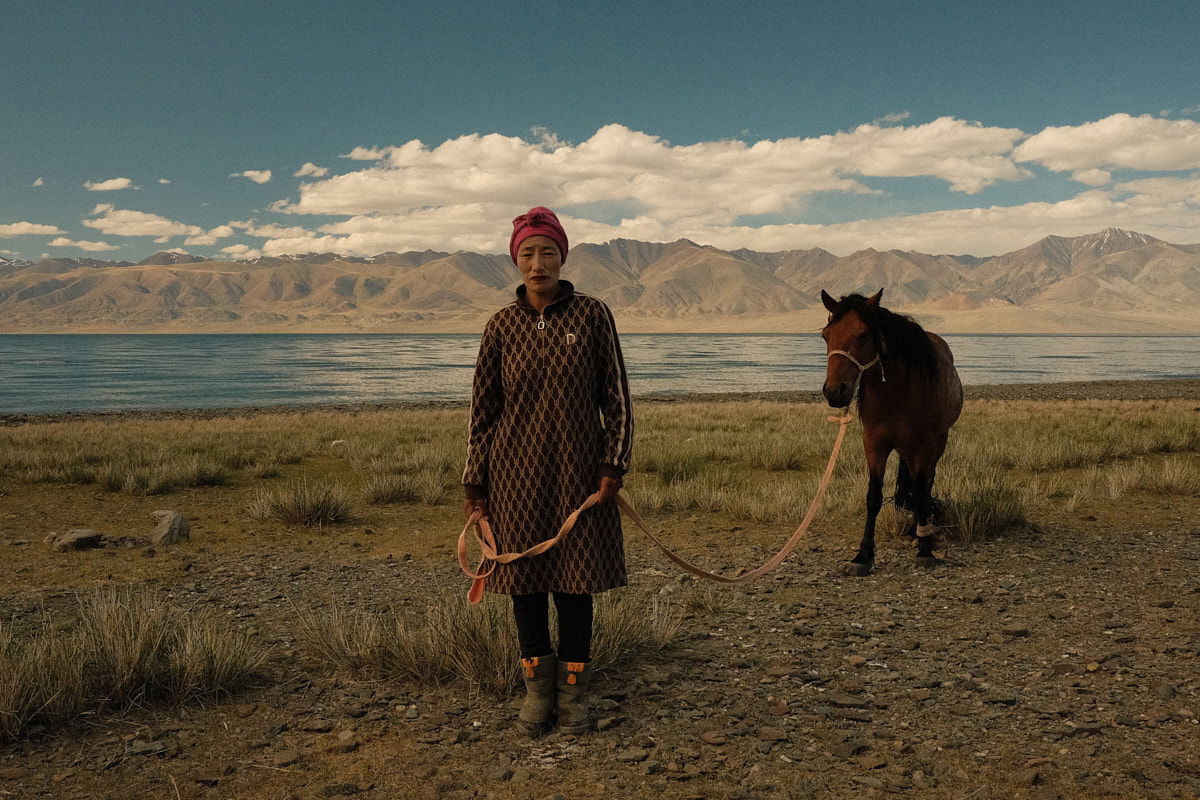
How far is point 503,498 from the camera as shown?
3.22m

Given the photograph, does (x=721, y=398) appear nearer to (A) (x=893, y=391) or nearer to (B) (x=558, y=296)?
(A) (x=893, y=391)

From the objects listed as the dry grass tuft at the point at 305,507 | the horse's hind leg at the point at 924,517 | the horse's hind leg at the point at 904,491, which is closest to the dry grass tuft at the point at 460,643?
the horse's hind leg at the point at 924,517

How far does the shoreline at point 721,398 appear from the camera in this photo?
27906 mm

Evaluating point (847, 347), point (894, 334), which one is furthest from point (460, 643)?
point (894, 334)

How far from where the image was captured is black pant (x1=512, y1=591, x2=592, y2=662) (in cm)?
329

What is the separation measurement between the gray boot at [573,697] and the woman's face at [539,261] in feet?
5.32

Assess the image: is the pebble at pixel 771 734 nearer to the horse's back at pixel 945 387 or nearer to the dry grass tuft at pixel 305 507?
the horse's back at pixel 945 387

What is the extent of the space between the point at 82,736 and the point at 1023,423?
61.4 ft

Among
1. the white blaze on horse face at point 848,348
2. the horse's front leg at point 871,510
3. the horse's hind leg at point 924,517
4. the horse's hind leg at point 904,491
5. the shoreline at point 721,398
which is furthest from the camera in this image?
the shoreline at point 721,398

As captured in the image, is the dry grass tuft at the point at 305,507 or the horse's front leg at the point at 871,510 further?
the dry grass tuft at the point at 305,507

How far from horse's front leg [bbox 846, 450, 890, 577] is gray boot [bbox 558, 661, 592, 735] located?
10.4 ft

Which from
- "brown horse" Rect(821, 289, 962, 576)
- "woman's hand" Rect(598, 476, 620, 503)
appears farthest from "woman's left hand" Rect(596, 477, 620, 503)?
"brown horse" Rect(821, 289, 962, 576)

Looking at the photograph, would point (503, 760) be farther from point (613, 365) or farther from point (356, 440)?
point (356, 440)

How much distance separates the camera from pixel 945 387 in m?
6.02
